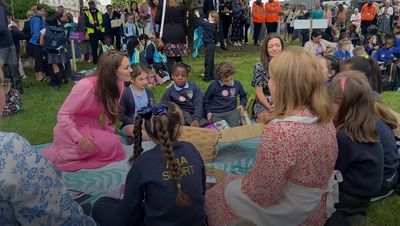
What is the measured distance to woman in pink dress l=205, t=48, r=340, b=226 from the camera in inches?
95.0

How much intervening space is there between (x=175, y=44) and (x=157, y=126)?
614 cm

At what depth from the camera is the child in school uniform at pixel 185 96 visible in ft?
17.3

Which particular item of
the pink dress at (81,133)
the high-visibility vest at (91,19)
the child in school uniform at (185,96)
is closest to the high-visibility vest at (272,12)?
the high-visibility vest at (91,19)

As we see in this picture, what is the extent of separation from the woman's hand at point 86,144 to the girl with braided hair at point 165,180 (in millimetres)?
1556

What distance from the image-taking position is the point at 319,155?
246 centimetres

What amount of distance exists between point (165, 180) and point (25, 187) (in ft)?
2.71

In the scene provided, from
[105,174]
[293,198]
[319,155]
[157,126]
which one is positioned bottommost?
[105,174]

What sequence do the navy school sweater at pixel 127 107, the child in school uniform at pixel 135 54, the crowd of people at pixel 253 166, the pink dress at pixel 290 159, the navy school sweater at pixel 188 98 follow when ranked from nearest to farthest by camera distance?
the crowd of people at pixel 253 166, the pink dress at pixel 290 159, the navy school sweater at pixel 127 107, the navy school sweater at pixel 188 98, the child in school uniform at pixel 135 54

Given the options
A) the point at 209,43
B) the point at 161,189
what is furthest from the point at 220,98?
the point at 209,43

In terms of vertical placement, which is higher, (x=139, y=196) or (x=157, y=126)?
(x=157, y=126)

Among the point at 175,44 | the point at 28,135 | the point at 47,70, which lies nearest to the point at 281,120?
the point at 28,135

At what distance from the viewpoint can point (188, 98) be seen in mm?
5340

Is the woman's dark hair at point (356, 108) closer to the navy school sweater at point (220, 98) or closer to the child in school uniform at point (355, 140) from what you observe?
the child in school uniform at point (355, 140)

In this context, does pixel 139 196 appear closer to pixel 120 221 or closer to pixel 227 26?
pixel 120 221
